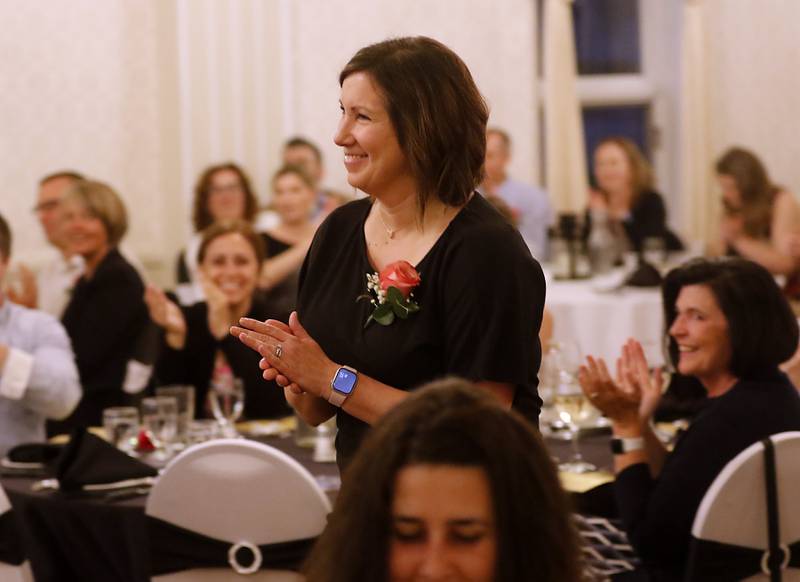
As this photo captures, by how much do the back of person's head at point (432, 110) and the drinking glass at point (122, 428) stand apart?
1.77 m

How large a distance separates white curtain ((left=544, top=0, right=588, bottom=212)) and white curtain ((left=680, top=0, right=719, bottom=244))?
0.71 metres

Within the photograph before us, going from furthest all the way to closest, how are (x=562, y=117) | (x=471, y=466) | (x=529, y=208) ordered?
(x=562, y=117)
(x=529, y=208)
(x=471, y=466)

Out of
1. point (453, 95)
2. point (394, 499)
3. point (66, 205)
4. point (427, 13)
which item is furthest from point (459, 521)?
point (427, 13)

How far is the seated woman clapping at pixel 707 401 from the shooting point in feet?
9.09

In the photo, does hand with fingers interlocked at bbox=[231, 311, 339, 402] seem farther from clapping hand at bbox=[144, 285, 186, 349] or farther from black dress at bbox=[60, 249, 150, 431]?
black dress at bbox=[60, 249, 150, 431]

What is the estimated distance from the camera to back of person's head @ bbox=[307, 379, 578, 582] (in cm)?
138

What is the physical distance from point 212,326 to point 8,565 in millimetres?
1564

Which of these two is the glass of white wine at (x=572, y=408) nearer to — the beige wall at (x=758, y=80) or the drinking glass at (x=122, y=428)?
the drinking glass at (x=122, y=428)

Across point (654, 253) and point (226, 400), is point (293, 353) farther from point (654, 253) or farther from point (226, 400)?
point (654, 253)

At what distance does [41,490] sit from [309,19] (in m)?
5.89

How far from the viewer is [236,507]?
2.74 m

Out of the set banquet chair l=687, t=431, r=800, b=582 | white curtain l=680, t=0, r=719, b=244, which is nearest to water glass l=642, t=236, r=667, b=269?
white curtain l=680, t=0, r=719, b=244

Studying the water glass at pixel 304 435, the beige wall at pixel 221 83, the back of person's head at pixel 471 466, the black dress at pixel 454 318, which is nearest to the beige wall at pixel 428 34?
the beige wall at pixel 221 83

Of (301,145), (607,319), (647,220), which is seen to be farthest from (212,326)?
(647,220)
